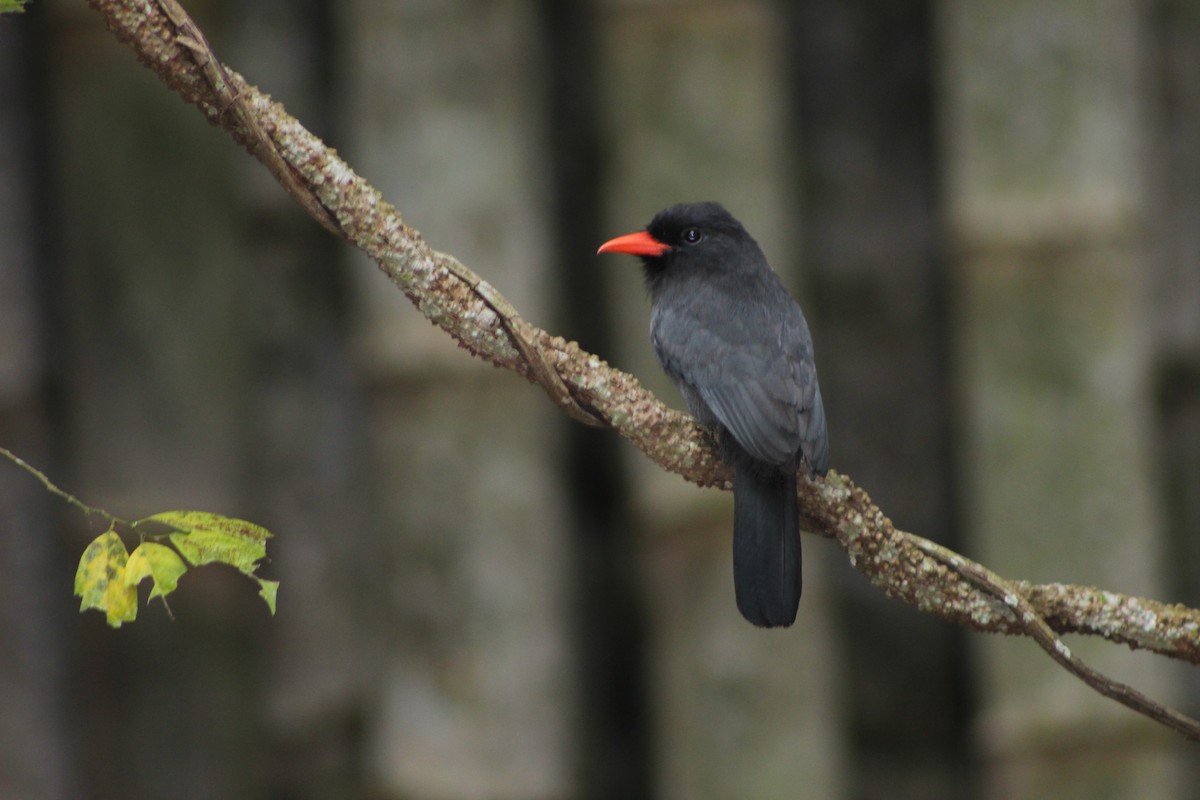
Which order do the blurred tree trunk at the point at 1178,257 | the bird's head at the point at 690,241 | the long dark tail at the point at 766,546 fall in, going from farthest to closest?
the blurred tree trunk at the point at 1178,257 < the bird's head at the point at 690,241 < the long dark tail at the point at 766,546

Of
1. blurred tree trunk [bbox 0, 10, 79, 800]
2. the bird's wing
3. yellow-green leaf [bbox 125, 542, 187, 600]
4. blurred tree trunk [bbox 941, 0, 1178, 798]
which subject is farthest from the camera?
blurred tree trunk [bbox 0, 10, 79, 800]

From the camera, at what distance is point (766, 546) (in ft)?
6.38

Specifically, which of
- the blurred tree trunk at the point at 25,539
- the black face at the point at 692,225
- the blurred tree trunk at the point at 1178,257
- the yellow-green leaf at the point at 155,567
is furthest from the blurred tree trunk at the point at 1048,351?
the yellow-green leaf at the point at 155,567

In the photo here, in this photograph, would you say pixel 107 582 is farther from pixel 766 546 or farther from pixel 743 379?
pixel 743 379

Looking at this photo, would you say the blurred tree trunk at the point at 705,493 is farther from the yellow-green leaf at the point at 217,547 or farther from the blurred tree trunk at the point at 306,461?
the yellow-green leaf at the point at 217,547

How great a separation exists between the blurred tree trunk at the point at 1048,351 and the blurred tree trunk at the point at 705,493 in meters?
0.47

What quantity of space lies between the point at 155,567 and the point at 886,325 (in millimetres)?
3307

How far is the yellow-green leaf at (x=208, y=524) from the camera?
1343mm

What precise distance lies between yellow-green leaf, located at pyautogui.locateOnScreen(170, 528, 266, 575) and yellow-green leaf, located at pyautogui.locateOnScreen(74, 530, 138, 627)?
63 mm

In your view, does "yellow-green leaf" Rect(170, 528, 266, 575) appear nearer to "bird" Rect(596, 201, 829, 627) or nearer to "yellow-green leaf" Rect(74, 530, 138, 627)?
"yellow-green leaf" Rect(74, 530, 138, 627)

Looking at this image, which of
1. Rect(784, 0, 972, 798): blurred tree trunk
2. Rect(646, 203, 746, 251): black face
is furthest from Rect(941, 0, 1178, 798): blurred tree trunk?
Rect(646, 203, 746, 251): black face

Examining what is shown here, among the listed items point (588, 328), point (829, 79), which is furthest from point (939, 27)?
point (588, 328)

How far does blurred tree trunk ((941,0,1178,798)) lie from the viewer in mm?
3564

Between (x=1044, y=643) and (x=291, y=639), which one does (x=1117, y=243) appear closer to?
(x=1044, y=643)
